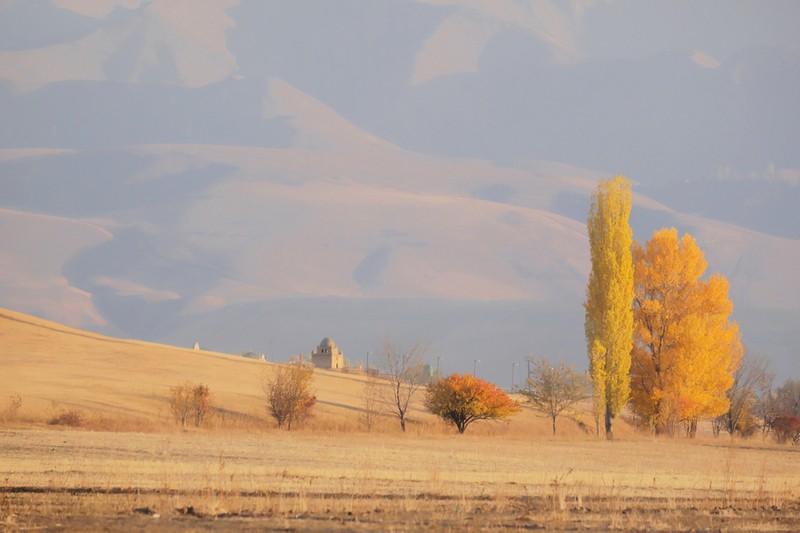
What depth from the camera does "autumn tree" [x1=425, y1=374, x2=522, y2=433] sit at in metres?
62.7

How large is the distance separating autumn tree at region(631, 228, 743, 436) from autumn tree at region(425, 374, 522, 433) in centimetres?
689

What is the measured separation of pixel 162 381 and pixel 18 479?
48739mm

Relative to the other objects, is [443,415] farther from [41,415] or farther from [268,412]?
[41,415]

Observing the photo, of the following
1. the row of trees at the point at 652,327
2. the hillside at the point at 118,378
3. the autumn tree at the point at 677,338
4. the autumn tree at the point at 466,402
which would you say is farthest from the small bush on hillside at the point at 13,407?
the autumn tree at the point at 677,338

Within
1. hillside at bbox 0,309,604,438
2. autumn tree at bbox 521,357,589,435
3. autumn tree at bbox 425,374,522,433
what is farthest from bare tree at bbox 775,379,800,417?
autumn tree at bbox 425,374,522,433

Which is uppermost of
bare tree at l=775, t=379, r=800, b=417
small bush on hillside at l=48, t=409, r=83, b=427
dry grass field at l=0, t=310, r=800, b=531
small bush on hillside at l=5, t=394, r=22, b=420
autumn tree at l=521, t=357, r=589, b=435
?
bare tree at l=775, t=379, r=800, b=417

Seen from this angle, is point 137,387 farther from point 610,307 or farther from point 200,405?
point 610,307

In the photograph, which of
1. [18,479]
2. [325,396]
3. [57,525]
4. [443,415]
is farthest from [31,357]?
[57,525]

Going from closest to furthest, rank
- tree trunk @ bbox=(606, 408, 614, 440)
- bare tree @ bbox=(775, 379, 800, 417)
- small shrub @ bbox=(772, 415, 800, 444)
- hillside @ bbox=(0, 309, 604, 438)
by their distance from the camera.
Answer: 1. hillside @ bbox=(0, 309, 604, 438)
2. tree trunk @ bbox=(606, 408, 614, 440)
3. small shrub @ bbox=(772, 415, 800, 444)
4. bare tree @ bbox=(775, 379, 800, 417)

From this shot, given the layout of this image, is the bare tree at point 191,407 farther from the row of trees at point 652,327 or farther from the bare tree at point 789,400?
the bare tree at point 789,400

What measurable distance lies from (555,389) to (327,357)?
6288 cm

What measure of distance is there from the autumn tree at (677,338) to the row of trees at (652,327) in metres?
0.05

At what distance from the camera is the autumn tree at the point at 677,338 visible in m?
61.4

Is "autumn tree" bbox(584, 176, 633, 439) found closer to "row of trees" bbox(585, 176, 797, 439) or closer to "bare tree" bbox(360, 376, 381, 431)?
"row of trees" bbox(585, 176, 797, 439)
